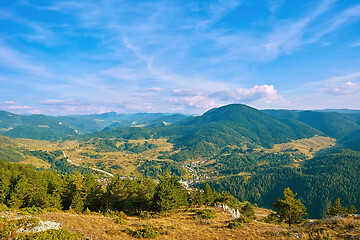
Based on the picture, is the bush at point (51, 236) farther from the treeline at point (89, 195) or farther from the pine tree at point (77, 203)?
the pine tree at point (77, 203)

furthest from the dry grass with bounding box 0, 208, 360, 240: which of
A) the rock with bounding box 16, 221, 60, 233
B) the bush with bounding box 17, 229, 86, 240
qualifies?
the bush with bounding box 17, 229, 86, 240

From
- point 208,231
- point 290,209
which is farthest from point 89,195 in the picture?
point 290,209

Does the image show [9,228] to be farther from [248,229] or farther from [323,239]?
[323,239]

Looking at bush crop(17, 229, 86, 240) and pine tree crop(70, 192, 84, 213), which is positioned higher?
bush crop(17, 229, 86, 240)

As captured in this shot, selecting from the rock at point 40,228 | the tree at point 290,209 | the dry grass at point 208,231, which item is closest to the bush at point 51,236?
the rock at point 40,228

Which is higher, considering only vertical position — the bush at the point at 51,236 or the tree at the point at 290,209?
the bush at the point at 51,236

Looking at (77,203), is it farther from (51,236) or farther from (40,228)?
(51,236)

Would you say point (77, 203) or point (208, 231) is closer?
point (208, 231)

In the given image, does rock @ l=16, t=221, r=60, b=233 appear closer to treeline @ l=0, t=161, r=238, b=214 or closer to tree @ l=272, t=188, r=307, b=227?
treeline @ l=0, t=161, r=238, b=214

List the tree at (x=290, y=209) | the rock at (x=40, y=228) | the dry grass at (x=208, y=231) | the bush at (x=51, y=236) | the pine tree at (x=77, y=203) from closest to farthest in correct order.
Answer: the bush at (x=51, y=236) → the rock at (x=40, y=228) → the dry grass at (x=208, y=231) → the tree at (x=290, y=209) → the pine tree at (x=77, y=203)

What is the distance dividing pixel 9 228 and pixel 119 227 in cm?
1571

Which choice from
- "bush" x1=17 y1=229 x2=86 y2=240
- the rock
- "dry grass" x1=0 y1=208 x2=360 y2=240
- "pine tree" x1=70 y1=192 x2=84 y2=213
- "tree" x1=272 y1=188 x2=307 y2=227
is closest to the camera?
"bush" x1=17 y1=229 x2=86 y2=240

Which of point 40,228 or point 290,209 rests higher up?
point 40,228

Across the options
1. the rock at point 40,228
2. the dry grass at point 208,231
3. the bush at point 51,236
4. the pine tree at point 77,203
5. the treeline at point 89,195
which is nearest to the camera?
the bush at point 51,236
